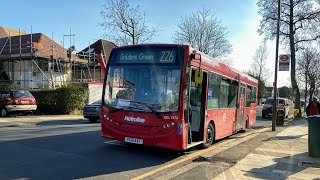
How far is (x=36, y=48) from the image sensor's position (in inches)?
1400

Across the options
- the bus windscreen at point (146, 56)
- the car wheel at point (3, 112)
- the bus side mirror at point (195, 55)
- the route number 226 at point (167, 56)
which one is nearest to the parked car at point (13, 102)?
the car wheel at point (3, 112)

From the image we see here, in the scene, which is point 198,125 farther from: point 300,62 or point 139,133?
point 300,62

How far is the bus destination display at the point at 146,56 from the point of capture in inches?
383

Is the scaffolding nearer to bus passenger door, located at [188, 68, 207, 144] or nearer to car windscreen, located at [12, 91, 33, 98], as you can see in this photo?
car windscreen, located at [12, 91, 33, 98]

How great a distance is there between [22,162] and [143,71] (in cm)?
378

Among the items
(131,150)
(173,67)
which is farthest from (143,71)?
(131,150)

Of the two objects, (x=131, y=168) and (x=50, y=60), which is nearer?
(x=131, y=168)

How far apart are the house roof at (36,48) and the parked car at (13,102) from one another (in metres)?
11.6

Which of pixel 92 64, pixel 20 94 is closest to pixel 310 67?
pixel 92 64

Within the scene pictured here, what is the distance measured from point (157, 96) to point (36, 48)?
95.0 ft

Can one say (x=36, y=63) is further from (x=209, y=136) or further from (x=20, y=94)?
(x=209, y=136)

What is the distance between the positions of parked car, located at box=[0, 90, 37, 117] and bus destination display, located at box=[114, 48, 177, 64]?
565 inches

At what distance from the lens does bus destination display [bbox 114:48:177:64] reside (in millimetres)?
9734

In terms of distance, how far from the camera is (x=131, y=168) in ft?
27.1
